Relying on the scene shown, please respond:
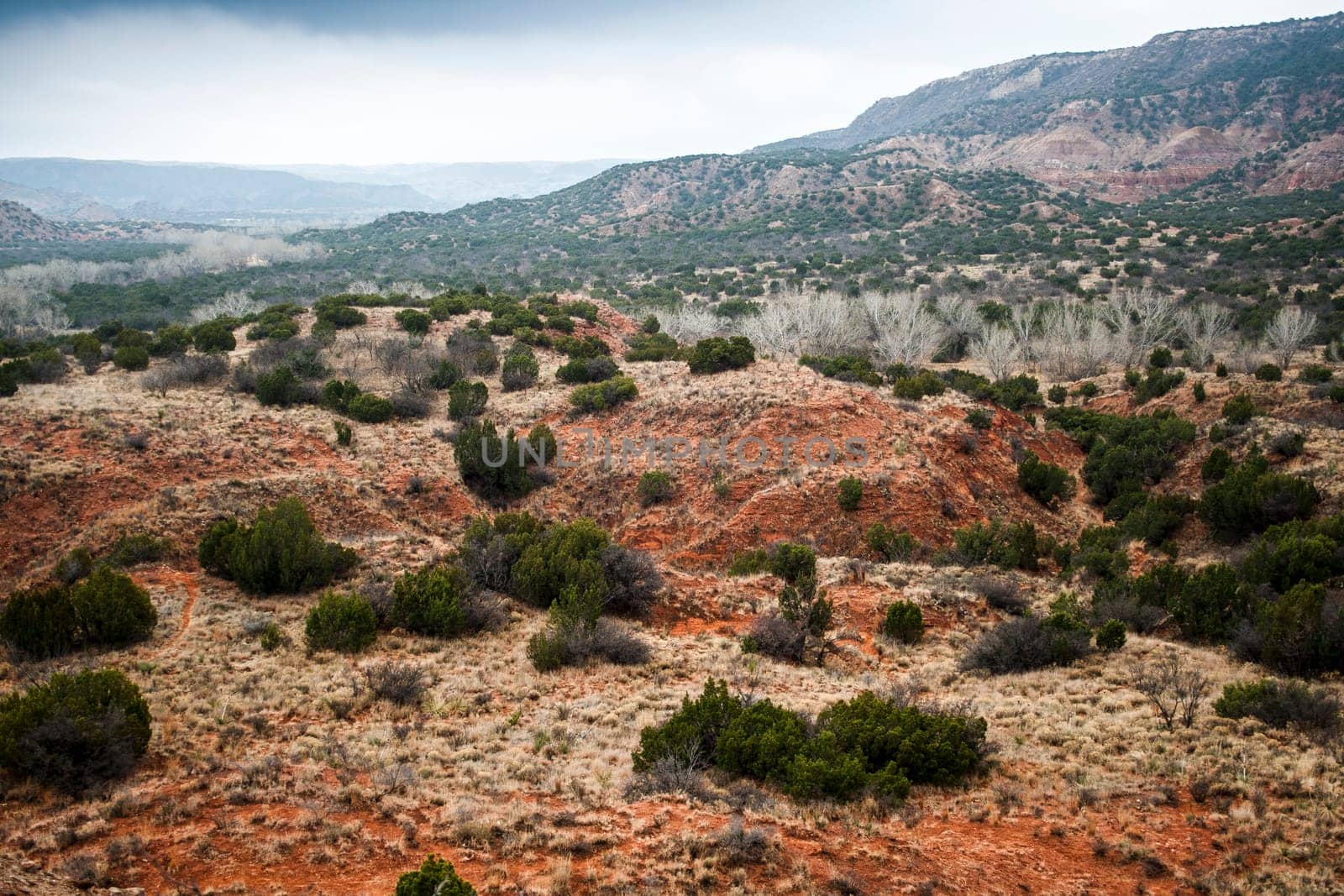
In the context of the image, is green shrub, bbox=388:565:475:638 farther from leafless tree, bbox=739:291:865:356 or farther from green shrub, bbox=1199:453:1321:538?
leafless tree, bbox=739:291:865:356

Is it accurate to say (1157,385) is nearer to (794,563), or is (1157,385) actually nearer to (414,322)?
(794,563)

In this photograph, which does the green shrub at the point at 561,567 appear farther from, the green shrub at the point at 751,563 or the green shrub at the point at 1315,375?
the green shrub at the point at 1315,375

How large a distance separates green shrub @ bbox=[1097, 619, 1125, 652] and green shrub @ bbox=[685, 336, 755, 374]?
15.6 metres

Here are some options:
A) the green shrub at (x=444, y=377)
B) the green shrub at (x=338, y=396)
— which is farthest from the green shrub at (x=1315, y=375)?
the green shrub at (x=338, y=396)

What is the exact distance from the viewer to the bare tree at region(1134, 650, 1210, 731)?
8141 millimetres

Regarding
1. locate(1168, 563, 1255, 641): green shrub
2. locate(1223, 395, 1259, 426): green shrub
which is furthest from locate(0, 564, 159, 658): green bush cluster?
locate(1223, 395, 1259, 426): green shrub

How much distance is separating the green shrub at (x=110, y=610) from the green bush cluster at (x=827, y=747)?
7.44 meters

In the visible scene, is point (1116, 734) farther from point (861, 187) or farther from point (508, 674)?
point (861, 187)

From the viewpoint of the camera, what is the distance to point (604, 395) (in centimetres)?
2389

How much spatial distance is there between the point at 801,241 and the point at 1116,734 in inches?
2677

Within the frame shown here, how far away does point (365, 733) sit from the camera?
8.02m

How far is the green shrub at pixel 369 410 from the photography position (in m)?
22.9

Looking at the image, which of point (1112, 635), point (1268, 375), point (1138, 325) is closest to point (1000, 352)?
point (1268, 375)

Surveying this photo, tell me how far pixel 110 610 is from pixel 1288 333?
38723mm
